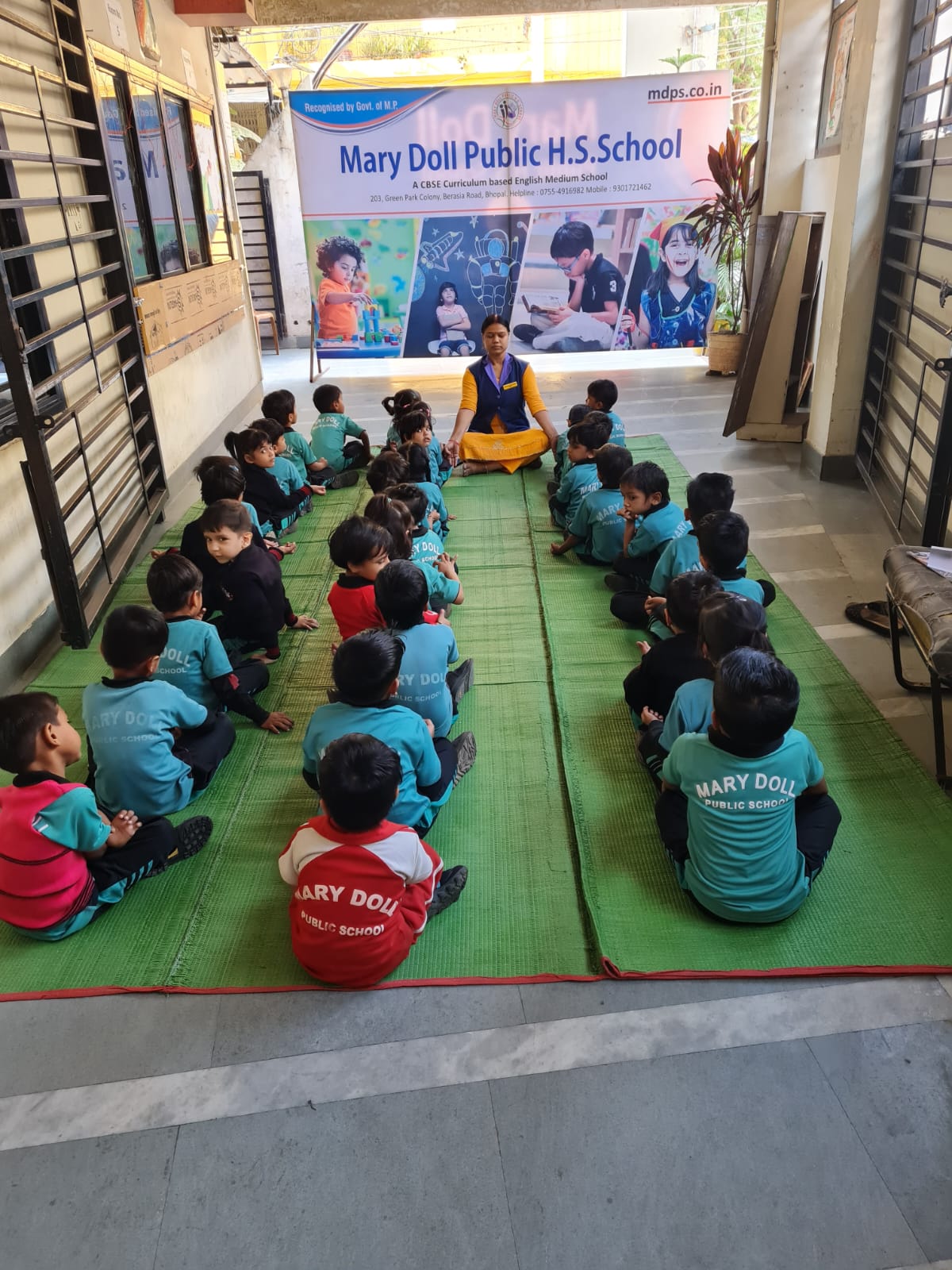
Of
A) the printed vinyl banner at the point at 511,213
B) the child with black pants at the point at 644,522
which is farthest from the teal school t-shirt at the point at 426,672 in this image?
the printed vinyl banner at the point at 511,213

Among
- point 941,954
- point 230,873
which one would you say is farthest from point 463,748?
point 941,954

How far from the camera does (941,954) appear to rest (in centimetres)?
196

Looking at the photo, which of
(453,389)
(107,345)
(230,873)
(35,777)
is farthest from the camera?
(453,389)

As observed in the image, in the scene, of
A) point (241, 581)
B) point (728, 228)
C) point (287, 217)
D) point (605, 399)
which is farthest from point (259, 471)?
point (287, 217)

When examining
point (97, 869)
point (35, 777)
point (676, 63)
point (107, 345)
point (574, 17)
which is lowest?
point (97, 869)

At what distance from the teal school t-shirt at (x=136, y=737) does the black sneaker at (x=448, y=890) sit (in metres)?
0.81

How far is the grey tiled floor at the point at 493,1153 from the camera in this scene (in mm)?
1474

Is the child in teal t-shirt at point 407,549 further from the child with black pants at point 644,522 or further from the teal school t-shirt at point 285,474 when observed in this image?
the teal school t-shirt at point 285,474

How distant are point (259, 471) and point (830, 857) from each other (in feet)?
10.6

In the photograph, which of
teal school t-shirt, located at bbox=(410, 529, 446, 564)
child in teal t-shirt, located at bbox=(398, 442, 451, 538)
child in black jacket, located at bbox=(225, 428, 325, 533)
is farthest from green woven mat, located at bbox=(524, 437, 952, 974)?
child in black jacket, located at bbox=(225, 428, 325, 533)

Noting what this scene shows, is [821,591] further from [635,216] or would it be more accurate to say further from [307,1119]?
[635,216]

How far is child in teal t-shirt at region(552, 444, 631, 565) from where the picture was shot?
3865mm

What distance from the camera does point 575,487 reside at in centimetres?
427

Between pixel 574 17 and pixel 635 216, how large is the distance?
10455mm
